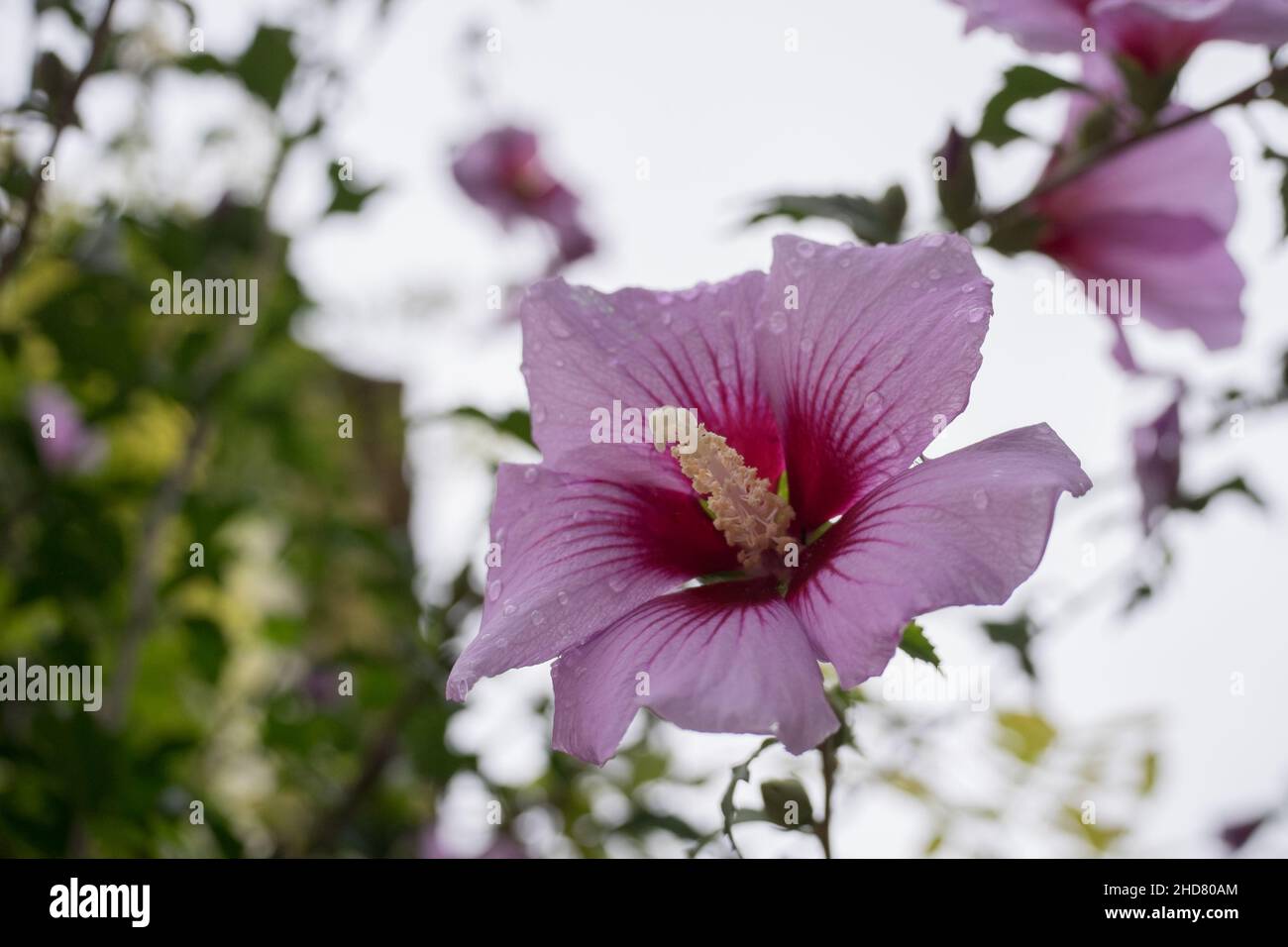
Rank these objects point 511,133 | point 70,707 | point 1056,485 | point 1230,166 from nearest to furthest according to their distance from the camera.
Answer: point 1056,485 < point 1230,166 < point 70,707 < point 511,133

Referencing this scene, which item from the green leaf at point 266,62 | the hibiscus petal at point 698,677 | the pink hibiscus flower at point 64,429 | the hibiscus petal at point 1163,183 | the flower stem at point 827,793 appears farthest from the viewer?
the pink hibiscus flower at point 64,429

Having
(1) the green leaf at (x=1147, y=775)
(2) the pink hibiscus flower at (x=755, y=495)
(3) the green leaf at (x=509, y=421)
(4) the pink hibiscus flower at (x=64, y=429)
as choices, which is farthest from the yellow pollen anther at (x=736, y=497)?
(4) the pink hibiscus flower at (x=64, y=429)

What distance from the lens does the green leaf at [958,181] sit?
0.75 meters

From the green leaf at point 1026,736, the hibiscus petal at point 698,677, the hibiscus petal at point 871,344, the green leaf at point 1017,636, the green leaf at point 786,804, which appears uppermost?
the hibiscus petal at point 871,344

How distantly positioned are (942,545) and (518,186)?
4.97ft

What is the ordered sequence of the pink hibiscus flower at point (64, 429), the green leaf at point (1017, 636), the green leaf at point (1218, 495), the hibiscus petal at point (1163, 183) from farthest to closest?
the pink hibiscus flower at point (64, 429) < the green leaf at point (1218, 495) < the green leaf at point (1017, 636) < the hibiscus petal at point (1163, 183)

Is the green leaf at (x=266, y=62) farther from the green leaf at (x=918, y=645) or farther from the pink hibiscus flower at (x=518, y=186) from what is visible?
the green leaf at (x=918, y=645)

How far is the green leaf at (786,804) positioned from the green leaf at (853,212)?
1.25 feet

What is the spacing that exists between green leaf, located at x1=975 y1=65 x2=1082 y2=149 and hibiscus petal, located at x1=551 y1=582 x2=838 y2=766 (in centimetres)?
41

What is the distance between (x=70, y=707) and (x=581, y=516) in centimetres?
88

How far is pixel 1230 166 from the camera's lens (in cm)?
84
